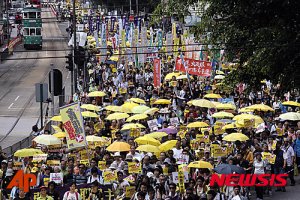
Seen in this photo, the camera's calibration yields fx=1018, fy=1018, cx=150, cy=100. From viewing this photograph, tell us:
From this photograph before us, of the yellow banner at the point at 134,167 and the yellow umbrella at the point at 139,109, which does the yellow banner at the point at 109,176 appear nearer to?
the yellow banner at the point at 134,167

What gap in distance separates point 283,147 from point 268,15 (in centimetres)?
515

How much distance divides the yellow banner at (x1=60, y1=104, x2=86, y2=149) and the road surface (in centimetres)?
1227

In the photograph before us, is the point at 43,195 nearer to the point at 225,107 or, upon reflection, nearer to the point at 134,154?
the point at 134,154

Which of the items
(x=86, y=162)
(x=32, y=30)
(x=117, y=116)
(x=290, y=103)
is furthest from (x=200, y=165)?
(x=32, y=30)

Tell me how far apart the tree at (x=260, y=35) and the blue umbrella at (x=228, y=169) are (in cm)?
199

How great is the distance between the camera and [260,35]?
2252 centimetres

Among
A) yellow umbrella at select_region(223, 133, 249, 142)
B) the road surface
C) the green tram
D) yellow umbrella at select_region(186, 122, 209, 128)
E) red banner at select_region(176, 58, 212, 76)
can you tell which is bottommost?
the road surface

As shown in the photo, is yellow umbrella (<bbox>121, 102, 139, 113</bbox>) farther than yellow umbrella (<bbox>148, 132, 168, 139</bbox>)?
Yes

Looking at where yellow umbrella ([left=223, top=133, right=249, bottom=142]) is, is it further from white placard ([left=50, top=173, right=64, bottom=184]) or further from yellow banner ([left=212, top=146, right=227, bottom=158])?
white placard ([left=50, top=173, right=64, bottom=184])

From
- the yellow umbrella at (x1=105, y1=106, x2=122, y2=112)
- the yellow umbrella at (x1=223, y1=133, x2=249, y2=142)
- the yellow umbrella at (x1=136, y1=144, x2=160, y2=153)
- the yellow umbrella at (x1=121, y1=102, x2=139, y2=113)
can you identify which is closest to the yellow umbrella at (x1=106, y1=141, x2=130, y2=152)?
the yellow umbrella at (x1=136, y1=144, x2=160, y2=153)

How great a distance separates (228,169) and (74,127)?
526 centimetres

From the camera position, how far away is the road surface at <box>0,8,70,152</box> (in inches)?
1766

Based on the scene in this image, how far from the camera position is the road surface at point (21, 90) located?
44.8 metres

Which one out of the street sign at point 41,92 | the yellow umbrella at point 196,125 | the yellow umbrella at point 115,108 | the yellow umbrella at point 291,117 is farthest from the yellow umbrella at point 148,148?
the street sign at point 41,92
